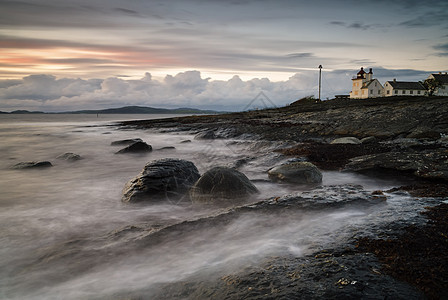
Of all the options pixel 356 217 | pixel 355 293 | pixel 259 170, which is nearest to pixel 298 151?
pixel 259 170

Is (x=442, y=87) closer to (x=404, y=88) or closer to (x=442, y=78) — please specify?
(x=442, y=78)

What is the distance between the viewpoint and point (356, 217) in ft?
15.0

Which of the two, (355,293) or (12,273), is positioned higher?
(355,293)

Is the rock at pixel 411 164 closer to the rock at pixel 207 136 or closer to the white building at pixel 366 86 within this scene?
the rock at pixel 207 136

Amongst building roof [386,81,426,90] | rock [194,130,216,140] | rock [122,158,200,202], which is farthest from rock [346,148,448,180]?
building roof [386,81,426,90]

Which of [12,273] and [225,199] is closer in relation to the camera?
[12,273]

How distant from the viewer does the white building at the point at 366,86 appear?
67.2m

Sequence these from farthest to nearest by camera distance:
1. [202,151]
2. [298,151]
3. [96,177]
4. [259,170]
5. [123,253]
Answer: [202,151], [298,151], [96,177], [259,170], [123,253]

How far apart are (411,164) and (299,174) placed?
118 inches

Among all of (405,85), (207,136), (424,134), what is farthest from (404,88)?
(424,134)

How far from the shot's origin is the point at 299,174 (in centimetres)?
779

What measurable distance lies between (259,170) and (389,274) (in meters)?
7.02

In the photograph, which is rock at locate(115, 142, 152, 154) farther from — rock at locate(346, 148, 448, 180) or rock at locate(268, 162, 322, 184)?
rock at locate(346, 148, 448, 180)

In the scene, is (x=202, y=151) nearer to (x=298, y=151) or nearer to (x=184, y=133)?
(x=298, y=151)
